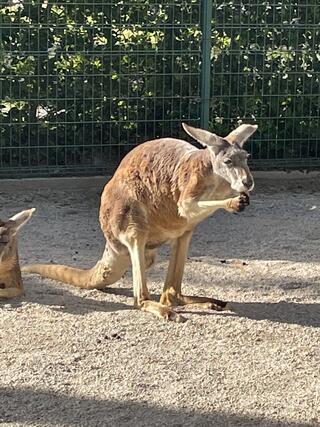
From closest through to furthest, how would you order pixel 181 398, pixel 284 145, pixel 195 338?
pixel 181 398
pixel 195 338
pixel 284 145

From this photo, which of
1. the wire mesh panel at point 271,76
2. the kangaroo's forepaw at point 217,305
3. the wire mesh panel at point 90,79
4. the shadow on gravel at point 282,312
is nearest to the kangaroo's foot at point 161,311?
the kangaroo's forepaw at point 217,305

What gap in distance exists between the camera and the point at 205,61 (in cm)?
907

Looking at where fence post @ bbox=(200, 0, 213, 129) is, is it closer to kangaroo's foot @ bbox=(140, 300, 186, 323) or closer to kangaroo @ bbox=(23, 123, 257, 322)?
kangaroo @ bbox=(23, 123, 257, 322)

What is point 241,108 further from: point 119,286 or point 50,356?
point 50,356

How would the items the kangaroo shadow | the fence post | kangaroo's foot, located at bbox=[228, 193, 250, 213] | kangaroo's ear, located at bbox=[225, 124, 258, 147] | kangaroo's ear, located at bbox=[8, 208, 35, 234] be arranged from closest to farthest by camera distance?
kangaroo's foot, located at bbox=[228, 193, 250, 213]
kangaroo's ear, located at bbox=[225, 124, 258, 147]
the kangaroo shadow
kangaroo's ear, located at bbox=[8, 208, 35, 234]
the fence post

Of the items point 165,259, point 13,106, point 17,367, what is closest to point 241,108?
point 13,106

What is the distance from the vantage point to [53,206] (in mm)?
8219

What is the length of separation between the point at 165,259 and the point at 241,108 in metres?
3.11

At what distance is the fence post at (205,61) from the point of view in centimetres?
898

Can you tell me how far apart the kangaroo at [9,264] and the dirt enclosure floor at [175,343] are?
0.31 ft

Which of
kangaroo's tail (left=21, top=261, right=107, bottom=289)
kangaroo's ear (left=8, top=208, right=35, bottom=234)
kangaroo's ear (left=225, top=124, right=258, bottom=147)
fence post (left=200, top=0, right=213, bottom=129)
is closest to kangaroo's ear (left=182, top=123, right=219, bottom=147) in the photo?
kangaroo's ear (left=225, top=124, right=258, bottom=147)

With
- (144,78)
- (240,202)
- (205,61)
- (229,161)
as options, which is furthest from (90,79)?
(240,202)

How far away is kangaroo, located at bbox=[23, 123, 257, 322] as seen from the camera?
16.5 feet

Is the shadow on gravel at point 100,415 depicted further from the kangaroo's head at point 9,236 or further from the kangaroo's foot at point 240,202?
the kangaroo's head at point 9,236
